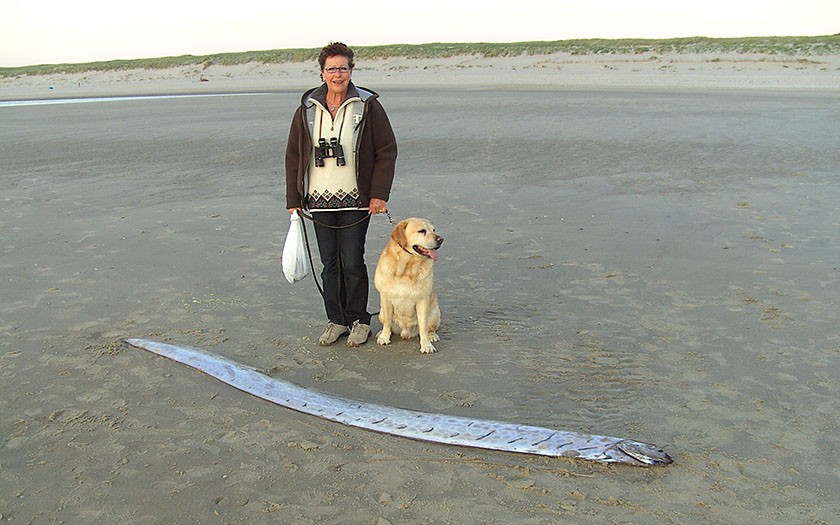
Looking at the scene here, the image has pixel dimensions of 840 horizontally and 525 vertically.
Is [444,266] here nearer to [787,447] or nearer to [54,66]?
[787,447]

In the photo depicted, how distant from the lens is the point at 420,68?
37.7m

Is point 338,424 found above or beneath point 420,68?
beneath

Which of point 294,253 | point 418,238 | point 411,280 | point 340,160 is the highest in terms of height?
point 340,160

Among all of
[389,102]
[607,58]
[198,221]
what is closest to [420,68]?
[607,58]

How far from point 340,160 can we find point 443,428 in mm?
1962

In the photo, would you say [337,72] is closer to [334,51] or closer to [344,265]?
[334,51]

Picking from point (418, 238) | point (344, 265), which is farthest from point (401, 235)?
point (344, 265)

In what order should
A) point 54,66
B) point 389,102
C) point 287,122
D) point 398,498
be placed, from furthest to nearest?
point 54,66
point 389,102
point 287,122
point 398,498

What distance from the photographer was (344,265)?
541cm

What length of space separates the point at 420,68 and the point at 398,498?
35924mm

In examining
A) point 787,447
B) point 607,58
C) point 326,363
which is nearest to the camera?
point 787,447

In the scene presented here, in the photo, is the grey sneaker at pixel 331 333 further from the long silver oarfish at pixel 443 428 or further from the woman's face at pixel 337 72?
the woman's face at pixel 337 72

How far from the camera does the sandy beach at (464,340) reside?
3.49 metres

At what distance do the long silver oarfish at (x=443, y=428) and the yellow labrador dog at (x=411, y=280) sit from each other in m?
0.99
